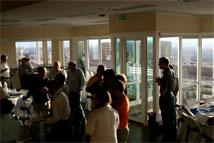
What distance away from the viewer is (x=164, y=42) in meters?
6.39

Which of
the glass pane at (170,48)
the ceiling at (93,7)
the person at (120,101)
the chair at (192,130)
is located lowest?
the chair at (192,130)

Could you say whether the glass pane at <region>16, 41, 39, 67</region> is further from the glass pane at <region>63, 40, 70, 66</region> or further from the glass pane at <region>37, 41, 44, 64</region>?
the glass pane at <region>63, 40, 70, 66</region>

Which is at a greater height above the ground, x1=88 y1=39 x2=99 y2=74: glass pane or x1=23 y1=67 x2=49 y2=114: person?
x1=88 y1=39 x2=99 y2=74: glass pane

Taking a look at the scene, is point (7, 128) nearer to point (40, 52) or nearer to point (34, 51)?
point (40, 52)

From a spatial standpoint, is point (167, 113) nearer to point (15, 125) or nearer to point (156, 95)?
point (156, 95)

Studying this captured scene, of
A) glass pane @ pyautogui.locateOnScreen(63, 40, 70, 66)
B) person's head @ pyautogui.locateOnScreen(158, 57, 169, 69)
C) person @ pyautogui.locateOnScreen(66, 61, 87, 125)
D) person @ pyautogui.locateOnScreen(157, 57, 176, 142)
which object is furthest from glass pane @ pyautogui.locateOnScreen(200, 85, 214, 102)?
glass pane @ pyautogui.locateOnScreen(63, 40, 70, 66)

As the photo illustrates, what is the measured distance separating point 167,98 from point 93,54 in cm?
501

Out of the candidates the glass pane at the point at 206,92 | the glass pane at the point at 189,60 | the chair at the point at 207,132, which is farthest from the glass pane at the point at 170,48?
the chair at the point at 207,132

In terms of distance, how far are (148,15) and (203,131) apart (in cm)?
284

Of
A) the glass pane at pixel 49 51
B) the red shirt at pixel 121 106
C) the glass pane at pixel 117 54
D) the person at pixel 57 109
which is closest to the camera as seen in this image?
the red shirt at pixel 121 106

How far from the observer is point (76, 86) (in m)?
6.17

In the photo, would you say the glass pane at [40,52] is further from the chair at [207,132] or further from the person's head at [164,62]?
the chair at [207,132]

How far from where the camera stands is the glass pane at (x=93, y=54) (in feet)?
31.9

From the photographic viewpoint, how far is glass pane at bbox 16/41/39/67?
12.3 m
